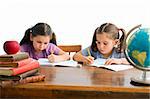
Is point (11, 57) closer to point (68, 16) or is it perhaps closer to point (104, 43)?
point (104, 43)

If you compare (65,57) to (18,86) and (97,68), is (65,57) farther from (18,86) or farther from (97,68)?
(18,86)

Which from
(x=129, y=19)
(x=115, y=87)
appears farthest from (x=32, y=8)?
(x=115, y=87)

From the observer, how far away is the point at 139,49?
1.41m

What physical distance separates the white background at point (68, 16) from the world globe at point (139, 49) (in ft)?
6.58

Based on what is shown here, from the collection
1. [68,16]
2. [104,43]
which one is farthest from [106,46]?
[68,16]

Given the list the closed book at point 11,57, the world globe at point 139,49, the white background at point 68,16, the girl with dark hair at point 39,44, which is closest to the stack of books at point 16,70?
the closed book at point 11,57

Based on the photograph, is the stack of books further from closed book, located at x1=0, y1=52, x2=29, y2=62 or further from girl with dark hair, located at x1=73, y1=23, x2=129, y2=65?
girl with dark hair, located at x1=73, y1=23, x2=129, y2=65

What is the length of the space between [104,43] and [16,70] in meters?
1.09

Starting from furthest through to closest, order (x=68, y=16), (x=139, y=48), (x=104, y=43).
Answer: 1. (x=68, y=16)
2. (x=104, y=43)
3. (x=139, y=48)

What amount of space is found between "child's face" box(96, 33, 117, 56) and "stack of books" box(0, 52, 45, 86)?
94 cm

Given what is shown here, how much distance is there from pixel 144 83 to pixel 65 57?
962 millimetres

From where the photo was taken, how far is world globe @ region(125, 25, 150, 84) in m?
1.40

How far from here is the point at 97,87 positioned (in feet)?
4.66

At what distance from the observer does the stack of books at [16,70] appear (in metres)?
1.43
